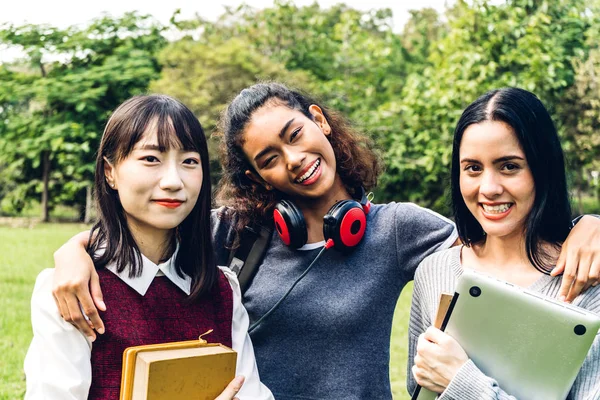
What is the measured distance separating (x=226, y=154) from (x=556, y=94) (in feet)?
30.0

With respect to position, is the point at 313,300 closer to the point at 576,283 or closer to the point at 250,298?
the point at 250,298

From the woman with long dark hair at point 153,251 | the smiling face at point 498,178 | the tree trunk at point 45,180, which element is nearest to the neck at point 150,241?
the woman with long dark hair at point 153,251

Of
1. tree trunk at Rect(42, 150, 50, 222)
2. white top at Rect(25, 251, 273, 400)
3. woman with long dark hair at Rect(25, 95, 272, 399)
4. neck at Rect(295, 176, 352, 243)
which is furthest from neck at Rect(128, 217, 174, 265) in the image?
tree trunk at Rect(42, 150, 50, 222)

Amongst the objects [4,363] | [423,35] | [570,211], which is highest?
[570,211]

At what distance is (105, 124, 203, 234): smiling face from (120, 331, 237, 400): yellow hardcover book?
1.43 feet

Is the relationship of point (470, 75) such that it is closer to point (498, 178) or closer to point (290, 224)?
point (290, 224)

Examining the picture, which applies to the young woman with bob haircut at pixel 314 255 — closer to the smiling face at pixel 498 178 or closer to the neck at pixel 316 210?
the neck at pixel 316 210

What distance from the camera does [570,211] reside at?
1908 mm

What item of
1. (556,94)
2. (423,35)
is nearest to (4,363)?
(556,94)

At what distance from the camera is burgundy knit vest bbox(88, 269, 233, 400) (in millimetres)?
1737

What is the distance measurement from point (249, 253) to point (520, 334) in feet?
3.67

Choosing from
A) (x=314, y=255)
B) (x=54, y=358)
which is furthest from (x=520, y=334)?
(x=54, y=358)

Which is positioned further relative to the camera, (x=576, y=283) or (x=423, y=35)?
(x=423, y=35)

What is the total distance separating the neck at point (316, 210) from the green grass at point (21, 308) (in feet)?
8.07
